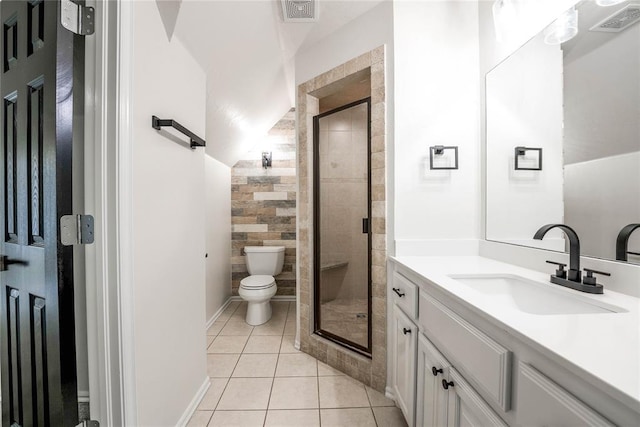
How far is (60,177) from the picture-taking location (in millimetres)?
846

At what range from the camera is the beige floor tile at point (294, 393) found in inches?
57.6

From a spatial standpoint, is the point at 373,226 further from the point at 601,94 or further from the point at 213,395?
the point at 213,395

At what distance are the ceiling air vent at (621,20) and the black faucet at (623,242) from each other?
2.30 ft

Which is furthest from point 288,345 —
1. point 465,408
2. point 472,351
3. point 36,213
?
point 36,213

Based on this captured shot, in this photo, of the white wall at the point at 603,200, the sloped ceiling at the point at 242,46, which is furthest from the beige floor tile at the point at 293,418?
the sloped ceiling at the point at 242,46

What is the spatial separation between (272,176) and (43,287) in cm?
239

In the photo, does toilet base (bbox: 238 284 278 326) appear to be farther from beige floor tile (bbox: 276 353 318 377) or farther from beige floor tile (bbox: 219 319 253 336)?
beige floor tile (bbox: 276 353 318 377)

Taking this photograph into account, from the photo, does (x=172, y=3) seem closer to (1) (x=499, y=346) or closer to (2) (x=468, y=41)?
(2) (x=468, y=41)

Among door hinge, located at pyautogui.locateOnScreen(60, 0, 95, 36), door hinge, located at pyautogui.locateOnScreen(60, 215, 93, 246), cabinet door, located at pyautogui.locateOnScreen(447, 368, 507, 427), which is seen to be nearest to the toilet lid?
door hinge, located at pyautogui.locateOnScreen(60, 215, 93, 246)

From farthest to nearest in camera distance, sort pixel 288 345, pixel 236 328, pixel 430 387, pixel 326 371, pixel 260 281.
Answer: pixel 260 281, pixel 236 328, pixel 288 345, pixel 326 371, pixel 430 387

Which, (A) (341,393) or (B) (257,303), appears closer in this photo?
(A) (341,393)

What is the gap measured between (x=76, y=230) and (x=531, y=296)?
1766mm

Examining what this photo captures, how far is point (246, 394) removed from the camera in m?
1.55

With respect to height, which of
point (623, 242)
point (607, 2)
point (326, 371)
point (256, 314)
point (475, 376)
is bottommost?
point (326, 371)
